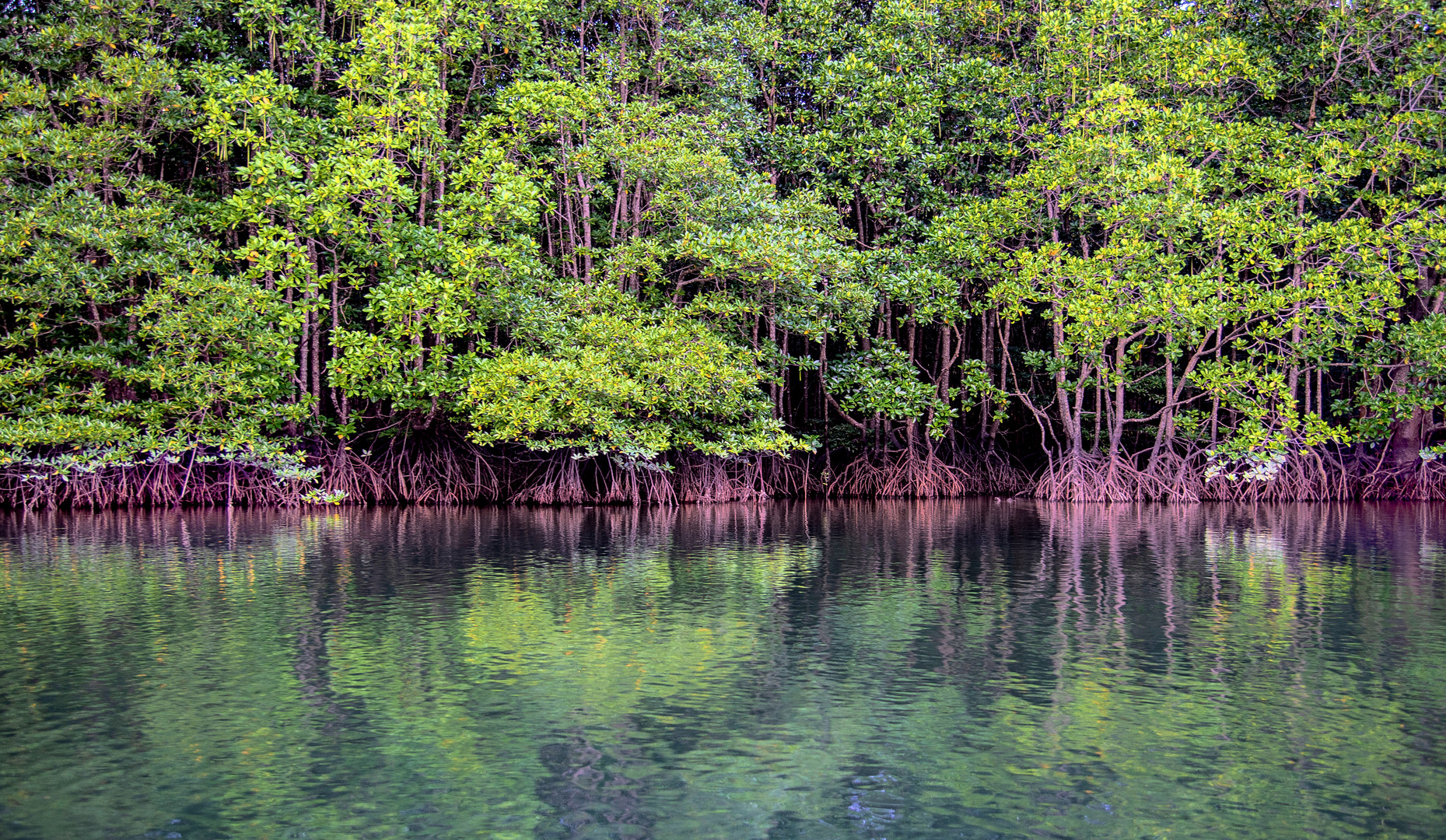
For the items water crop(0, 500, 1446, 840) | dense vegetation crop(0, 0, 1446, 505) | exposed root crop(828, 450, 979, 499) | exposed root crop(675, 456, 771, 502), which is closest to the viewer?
water crop(0, 500, 1446, 840)

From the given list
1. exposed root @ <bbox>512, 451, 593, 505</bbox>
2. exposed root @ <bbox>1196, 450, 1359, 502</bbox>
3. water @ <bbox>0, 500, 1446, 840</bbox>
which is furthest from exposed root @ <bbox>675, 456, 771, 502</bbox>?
water @ <bbox>0, 500, 1446, 840</bbox>

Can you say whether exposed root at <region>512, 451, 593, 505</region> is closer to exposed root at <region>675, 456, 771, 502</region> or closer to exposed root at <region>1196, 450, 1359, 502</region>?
exposed root at <region>675, 456, 771, 502</region>

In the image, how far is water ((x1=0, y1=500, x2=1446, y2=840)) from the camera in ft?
14.9

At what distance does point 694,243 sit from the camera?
1862 centimetres

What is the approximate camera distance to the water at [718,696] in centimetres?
455

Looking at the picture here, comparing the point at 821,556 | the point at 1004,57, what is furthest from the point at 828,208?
the point at 821,556

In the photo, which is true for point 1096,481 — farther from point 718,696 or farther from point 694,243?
point 718,696

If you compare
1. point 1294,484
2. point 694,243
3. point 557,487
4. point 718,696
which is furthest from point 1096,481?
point 718,696

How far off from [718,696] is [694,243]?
1308 centimetres

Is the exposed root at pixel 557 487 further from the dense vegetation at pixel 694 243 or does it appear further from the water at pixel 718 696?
the water at pixel 718 696

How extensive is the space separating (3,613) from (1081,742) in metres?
6.96

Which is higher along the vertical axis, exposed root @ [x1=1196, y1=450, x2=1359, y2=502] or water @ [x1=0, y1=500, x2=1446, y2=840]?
exposed root @ [x1=1196, y1=450, x2=1359, y2=502]

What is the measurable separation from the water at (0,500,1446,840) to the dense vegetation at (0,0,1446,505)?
6435 mm

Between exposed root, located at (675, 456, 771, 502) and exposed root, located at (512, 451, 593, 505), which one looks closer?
exposed root, located at (512, 451, 593, 505)
